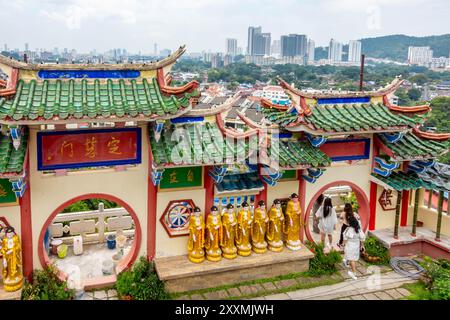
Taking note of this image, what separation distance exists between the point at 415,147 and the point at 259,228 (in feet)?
16.7

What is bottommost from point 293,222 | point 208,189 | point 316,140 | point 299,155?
point 293,222

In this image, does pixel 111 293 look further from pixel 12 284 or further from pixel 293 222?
pixel 293 222

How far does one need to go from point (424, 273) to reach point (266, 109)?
6313 mm

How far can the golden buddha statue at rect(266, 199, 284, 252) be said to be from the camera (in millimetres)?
11680

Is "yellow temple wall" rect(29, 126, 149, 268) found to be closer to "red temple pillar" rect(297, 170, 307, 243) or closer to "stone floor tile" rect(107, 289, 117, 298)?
"stone floor tile" rect(107, 289, 117, 298)

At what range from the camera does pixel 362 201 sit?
13.3 m

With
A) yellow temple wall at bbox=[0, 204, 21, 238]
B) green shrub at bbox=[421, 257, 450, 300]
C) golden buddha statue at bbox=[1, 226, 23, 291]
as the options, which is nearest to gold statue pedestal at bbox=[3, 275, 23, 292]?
golden buddha statue at bbox=[1, 226, 23, 291]

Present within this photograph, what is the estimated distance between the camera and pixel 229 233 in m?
11.1

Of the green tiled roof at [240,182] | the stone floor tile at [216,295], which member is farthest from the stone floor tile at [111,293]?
the green tiled roof at [240,182]

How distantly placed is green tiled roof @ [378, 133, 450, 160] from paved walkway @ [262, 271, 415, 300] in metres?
3.36

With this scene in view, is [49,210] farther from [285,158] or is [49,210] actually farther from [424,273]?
[424,273]

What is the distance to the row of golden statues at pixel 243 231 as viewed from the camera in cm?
1095

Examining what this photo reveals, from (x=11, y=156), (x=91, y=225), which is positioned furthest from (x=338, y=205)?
(x=11, y=156)

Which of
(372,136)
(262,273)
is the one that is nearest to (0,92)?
(262,273)
